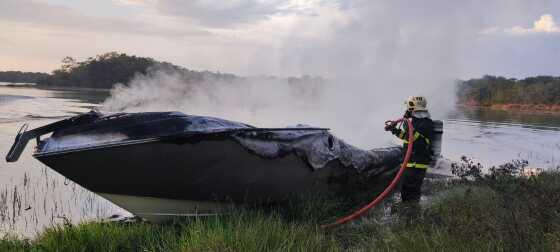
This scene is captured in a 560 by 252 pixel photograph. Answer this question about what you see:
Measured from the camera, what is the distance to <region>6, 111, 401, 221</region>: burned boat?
5051 mm

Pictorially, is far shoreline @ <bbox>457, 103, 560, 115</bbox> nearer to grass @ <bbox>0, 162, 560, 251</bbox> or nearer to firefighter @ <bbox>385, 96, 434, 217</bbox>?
firefighter @ <bbox>385, 96, 434, 217</bbox>

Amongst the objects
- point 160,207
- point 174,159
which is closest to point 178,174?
point 174,159

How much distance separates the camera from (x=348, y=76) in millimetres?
16172

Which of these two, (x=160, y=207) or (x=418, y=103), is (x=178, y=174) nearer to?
(x=160, y=207)

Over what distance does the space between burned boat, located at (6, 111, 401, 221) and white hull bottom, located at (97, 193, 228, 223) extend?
0.04ft

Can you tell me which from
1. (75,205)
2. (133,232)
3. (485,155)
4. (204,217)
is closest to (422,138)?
(204,217)

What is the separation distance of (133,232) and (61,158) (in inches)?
44.9

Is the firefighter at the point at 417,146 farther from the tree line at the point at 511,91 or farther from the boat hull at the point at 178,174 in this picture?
the tree line at the point at 511,91

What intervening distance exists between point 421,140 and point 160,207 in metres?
3.63

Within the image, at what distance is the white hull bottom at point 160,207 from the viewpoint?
221 inches

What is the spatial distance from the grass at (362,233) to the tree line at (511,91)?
55.3 metres

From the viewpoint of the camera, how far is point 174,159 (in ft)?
17.2

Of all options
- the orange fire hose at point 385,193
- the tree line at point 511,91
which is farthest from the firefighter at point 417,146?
the tree line at point 511,91

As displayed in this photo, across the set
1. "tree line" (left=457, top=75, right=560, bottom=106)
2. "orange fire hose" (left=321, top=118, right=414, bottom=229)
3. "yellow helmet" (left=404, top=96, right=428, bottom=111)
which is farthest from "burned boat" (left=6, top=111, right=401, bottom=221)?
"tree line" (left=457, top=75, right=560, bottom=106)
